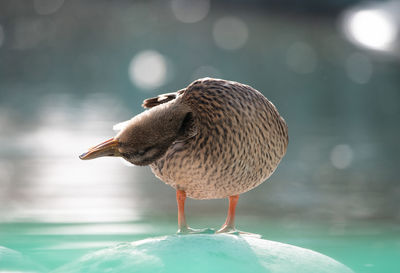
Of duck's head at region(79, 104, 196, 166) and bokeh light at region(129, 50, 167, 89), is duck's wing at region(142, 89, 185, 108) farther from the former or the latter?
bokeh light at region(129, 50, 167, 89)

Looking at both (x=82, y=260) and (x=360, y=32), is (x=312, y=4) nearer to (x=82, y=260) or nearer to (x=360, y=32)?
(x=360, y=32)

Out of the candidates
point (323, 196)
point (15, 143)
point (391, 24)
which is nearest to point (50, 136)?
point (15, 143)

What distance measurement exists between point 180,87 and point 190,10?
7.60m

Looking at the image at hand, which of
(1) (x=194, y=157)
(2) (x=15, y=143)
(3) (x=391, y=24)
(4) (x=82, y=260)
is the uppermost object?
(3) (x=391, y=24)

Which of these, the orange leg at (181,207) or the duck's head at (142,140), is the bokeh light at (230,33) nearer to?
the orange leg at (181,207)

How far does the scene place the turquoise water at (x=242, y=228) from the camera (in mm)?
3212

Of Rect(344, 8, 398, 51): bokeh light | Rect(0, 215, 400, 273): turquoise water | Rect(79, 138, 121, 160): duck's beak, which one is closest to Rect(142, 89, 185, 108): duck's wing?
Rect(79, 138, 121, 160): duck's beak

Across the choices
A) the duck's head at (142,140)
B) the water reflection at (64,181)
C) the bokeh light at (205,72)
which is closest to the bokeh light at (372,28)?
the bokeh light at (205,72)

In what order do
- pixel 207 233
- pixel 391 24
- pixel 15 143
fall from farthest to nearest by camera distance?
pixel 391 24, pixel 15 143, pixel 207 233

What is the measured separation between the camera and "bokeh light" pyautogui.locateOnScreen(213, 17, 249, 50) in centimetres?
1521

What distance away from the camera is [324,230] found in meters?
4.05

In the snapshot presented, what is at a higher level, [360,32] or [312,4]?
[312,4]

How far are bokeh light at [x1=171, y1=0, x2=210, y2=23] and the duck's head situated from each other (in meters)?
15.2

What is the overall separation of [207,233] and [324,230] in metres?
1.63
